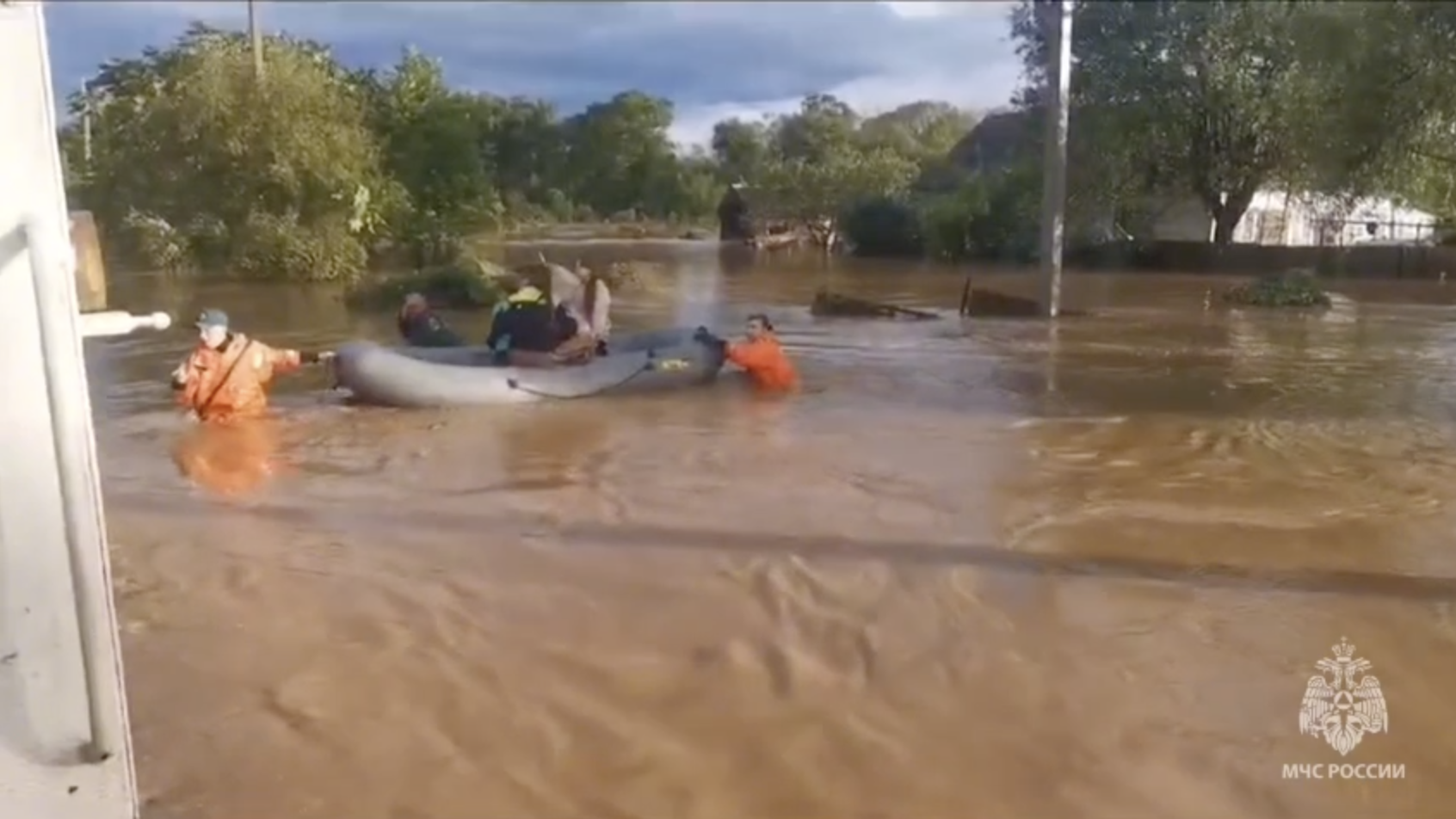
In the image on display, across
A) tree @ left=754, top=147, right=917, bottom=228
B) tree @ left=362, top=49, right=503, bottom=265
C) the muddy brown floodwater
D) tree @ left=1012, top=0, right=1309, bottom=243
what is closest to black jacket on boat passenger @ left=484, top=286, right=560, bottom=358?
the muddy brown floodwater

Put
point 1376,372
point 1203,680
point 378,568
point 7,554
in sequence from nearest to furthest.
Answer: point 7,554 < point 1203,680 < point 378,568 < point 1376,372

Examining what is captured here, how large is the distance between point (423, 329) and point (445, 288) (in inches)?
320

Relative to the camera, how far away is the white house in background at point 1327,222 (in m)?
17.8

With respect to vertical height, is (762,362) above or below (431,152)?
below

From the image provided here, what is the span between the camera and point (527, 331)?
990 centimetres

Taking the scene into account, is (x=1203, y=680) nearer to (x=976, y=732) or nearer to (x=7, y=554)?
(x=976, y=732)

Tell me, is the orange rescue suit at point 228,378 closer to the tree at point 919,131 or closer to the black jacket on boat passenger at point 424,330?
the black jacket on boat passenger at point 424,330

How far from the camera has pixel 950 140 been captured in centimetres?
3166

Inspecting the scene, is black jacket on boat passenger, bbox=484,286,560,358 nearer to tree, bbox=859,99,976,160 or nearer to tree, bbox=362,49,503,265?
tree, bbox=362,49,503,265

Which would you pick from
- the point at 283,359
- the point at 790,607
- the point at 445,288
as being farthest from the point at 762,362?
the point at 445,288

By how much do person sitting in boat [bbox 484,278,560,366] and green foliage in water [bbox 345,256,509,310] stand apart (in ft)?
26.5

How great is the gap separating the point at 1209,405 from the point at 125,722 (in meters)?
9.15

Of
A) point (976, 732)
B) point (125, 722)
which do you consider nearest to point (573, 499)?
point (976, 732)

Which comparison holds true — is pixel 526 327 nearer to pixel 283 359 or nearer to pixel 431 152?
pixel 283 359
